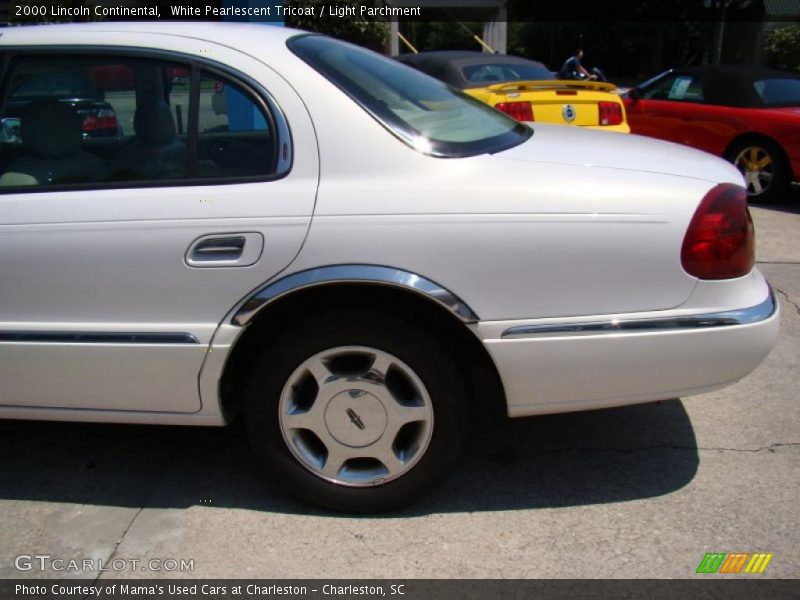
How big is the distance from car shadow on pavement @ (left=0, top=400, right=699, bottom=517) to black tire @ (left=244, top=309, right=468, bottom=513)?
0.47 ft

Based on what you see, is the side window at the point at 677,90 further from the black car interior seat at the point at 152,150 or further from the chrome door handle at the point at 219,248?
the chrome door handle at the point at 219,248

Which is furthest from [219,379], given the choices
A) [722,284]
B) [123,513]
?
[722,284]

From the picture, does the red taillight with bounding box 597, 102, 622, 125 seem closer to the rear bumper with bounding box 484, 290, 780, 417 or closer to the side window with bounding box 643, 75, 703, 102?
the side window with bounding box 643, 75, 703, 102

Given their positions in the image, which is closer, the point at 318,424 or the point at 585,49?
the point at 318,424

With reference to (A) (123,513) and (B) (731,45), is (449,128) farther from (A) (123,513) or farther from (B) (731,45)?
(B) (731,45)

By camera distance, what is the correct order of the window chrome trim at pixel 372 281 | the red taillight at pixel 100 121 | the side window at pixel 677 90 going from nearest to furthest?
1. the window chrome trim at pixel 372 281
2. the red taillight at pixel 100 121
3. the side window at pixel 677 90

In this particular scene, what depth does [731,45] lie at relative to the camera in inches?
1313

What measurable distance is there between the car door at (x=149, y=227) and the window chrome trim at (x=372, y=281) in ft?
0.24

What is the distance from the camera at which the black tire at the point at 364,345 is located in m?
2.66

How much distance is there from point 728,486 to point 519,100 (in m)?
4.40

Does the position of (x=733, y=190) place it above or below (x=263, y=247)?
above

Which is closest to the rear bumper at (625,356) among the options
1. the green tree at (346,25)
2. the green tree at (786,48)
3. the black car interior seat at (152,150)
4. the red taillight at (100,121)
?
the black car interior seat at (152,150)

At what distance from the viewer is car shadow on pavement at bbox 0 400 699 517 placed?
3053 mm

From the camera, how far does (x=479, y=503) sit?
2998mm
